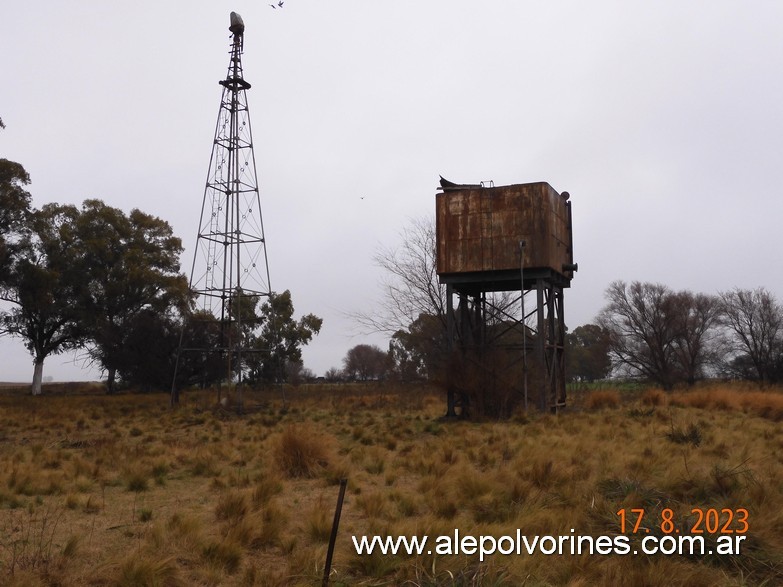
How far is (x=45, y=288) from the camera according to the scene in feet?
95.3

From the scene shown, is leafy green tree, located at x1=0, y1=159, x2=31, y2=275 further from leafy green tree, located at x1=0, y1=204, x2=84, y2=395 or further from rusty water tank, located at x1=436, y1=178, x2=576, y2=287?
rusty water tank, located at x1=436, y1=178, x2=576, y2=287

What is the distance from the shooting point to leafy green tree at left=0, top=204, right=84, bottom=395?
2889 cm

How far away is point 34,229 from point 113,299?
582 cm

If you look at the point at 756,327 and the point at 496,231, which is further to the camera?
the point at 756,327

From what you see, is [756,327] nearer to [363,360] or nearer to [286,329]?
[286,329]

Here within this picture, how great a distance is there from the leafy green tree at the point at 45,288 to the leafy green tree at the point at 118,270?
629mm

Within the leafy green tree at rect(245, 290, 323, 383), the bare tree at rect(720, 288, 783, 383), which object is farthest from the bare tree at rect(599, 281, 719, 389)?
the leafy green tree at rect(245, 290, 323, 383)

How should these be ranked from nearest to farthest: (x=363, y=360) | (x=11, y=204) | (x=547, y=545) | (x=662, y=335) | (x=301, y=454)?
(x=547, y=545) → (x=301, y=454) → (x=11, y=204) → (x=662, y=335) → (x=363, y=360)

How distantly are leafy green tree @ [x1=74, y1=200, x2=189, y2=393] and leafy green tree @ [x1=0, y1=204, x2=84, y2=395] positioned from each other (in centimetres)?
→ 63

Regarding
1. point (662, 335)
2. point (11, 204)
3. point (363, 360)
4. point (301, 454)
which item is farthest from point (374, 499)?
point (363, 360)

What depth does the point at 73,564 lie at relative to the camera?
4.91m

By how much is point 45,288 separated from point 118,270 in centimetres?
522

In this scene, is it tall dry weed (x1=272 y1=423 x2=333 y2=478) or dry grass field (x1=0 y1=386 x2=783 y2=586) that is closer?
dry grass field (x1=0 y1=386 x2=783 y2=586)

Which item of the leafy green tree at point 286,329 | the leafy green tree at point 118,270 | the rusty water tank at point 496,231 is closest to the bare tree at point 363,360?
the leafy green tree at point 286,329
